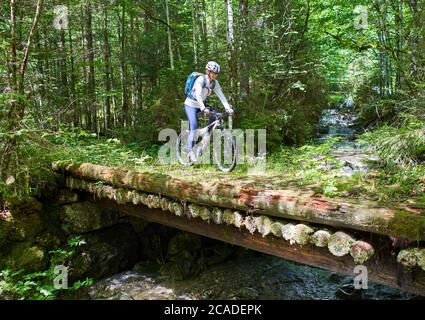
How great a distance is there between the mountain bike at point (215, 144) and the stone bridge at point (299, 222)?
1.18m

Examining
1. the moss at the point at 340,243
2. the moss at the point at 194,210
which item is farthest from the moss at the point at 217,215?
the moss at the point at 340,243

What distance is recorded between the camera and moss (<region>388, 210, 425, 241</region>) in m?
2.80

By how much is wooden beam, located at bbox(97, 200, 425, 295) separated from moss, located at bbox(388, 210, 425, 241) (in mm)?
489

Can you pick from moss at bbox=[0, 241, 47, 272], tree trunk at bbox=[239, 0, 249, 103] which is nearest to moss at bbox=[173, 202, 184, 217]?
moss at bbox=[0, 241, 47, 272]

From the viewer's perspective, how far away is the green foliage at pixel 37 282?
521 centimetres

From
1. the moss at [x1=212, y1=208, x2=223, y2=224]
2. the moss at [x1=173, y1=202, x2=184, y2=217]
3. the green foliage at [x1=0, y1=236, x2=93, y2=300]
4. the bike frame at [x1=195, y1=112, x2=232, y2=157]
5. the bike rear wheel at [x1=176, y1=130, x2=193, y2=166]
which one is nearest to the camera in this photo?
the moss at [x1=212, y1=208, x2=223, y2=224]

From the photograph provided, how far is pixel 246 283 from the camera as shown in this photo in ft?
22.5

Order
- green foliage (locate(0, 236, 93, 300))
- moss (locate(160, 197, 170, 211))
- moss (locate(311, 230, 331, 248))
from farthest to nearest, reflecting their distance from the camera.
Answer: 1. moss (locate(160, 197, 170, 211))
2. green foliage (locate(0, 236, 93, 300))
3. moss (locate(311, 230, 331, 248))

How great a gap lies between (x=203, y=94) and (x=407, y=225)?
472 cm

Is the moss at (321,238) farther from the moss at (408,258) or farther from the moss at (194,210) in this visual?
the moss at (194,210)

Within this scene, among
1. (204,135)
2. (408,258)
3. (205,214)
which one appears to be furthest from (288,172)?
(408,258)

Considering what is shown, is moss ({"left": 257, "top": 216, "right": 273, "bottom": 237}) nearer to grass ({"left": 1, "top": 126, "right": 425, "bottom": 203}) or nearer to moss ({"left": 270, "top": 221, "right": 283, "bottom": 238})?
moss ({"left": 270, "top": 221, "right": 283, "bottom": 238})

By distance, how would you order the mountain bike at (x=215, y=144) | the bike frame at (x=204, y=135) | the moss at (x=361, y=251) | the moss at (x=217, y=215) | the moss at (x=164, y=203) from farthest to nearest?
1. the bike frame at (x=204, y=135)
2. the mountain bike at (x=215, y=144)
3. the moss at (x=164, y=203)
4. the moss at (x=217, y=215)
5. the moss at (x=361, y=251)

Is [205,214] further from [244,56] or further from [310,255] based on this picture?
[244,56]
